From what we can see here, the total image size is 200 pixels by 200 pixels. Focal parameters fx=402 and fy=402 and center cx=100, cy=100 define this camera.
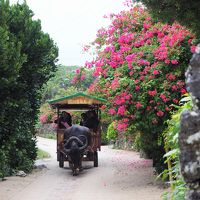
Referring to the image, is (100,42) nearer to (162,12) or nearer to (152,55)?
(152,55)

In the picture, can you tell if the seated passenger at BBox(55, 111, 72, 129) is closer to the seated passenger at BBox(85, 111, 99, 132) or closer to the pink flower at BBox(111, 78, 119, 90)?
the seated passenger at BBox(85, 111, 99, 132)

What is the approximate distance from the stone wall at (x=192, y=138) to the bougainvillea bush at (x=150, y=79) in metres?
6.33

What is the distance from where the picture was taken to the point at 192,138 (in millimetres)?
2219

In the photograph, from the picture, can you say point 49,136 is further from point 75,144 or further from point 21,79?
point 21,79

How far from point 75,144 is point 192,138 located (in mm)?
10473

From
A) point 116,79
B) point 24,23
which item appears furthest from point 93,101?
point 116,79

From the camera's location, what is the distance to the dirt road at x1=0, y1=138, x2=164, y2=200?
8781 mm

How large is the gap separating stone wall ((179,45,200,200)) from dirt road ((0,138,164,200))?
585cm

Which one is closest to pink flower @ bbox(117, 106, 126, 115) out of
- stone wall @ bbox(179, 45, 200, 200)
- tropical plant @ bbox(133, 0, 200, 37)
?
tropical plant @ bbox(133, 0, 200, 37)

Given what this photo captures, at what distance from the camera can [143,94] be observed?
8883 millimetres

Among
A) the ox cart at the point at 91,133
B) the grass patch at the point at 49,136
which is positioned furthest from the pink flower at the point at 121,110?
the grass patch at the point at 49,136

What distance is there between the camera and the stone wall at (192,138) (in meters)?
2.22

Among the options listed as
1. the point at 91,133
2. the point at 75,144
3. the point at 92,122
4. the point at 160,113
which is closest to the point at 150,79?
the point at 160,113

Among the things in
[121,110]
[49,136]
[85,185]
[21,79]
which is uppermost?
[21,79]
